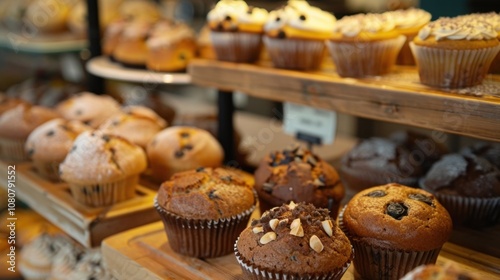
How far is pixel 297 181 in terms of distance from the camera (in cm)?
213

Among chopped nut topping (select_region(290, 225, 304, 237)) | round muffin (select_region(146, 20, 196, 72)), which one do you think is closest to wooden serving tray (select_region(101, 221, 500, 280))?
chopped nut topping (select_region(290, 225, 304, 237))

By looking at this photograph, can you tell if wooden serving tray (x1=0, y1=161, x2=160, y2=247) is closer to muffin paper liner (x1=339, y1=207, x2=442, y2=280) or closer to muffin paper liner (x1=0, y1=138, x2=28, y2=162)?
muffin paper liner (x1=0, y1=138, x2=28, y2=162)

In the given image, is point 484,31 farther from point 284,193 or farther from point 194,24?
point 194,24

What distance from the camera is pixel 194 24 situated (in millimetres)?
5590

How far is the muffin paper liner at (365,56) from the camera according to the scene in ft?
6.95

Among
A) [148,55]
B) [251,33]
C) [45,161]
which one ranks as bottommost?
[45,161]

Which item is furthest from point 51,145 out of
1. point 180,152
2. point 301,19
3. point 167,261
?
point 301,19

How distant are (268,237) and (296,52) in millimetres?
975

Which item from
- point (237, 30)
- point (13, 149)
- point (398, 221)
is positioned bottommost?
point (13, 149)

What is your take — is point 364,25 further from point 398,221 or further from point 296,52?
point 398,221

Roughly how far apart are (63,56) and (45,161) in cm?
283

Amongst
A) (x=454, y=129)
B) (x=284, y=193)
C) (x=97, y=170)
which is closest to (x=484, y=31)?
(x=454, y=129)

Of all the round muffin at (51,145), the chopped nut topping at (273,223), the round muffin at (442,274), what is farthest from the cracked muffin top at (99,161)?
the round muffin at (442,274)

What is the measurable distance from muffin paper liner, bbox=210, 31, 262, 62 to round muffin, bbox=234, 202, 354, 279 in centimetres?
105
